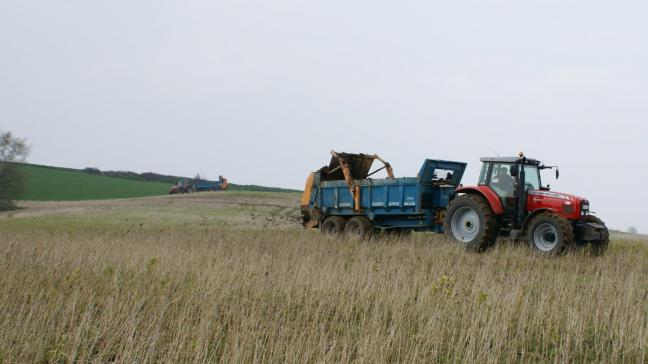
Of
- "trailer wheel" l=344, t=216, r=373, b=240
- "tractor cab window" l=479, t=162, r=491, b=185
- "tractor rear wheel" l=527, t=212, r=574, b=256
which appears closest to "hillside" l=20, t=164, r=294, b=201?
"trailer wheel" l=344, t=216, r=373, b=240

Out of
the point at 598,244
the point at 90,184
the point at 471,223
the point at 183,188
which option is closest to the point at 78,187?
the point at 90,184

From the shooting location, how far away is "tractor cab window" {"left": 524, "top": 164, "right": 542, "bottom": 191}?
38.1 feet

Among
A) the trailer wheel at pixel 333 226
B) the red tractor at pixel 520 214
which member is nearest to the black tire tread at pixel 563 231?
the red tractor at pixel 520 214

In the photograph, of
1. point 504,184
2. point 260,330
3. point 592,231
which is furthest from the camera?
point 504,184

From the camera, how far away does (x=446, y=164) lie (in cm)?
1392

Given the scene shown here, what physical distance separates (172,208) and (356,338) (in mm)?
24241

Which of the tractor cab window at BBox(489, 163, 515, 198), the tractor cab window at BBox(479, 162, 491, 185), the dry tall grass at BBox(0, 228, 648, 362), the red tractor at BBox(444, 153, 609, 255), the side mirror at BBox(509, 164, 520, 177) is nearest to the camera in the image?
the dry tall grass at BBox(0, 228, 648, 362)

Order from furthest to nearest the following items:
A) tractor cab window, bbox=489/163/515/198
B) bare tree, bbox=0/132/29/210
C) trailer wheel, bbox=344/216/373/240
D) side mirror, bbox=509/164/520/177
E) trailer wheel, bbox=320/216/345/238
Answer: bare tree, bbox=0/132/29/210 → trailer wheel, bbox=320/216/345/238 → trailer wheel, bbox=344/216/373/240 → tractor cab window, bbox=489/163/515/198 → side mirror, bbox=509/164/520/177

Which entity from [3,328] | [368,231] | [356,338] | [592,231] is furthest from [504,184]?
[3,328]

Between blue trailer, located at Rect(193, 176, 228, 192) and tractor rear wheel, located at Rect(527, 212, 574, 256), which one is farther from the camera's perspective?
blue trailer, located at Rect(193, 176, 228, 192)

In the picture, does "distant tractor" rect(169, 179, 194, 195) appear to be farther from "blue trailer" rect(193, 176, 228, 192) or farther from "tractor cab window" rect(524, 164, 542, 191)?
"tractor cab window" rect(524, 164, 542, 191)

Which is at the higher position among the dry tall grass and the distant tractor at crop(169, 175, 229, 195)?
the distant tractor at crop(169, 175, 229, 195)

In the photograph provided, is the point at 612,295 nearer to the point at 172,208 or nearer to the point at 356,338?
the point at 356,338

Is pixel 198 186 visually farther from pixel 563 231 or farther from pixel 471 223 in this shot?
pixel 563 231
